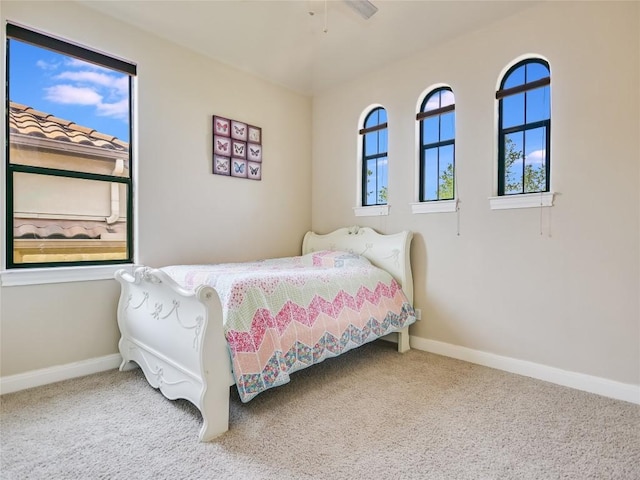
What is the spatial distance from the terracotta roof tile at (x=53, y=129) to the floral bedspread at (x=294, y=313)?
118 cm

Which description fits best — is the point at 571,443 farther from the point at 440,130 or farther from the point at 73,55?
the point at 73,55


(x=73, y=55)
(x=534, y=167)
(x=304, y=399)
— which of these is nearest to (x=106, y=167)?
(x=73, y=55)

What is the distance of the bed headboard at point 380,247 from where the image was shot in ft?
10.6

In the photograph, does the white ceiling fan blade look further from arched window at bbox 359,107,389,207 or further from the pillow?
the pillow

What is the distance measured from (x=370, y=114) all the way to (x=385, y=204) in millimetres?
1013

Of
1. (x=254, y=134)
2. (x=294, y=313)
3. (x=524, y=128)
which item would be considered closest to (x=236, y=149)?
(x=254, y=134)

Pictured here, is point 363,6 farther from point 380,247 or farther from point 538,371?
point 538,371

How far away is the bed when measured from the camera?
5.95 ft

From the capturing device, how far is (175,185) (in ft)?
10.2

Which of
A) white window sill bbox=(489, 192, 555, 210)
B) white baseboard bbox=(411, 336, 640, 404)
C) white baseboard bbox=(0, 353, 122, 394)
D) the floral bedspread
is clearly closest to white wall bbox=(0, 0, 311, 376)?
white baseboard bbox=(0, 353, 122, 394)

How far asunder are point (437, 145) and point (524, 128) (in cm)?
72

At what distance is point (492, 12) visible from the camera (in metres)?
2.71

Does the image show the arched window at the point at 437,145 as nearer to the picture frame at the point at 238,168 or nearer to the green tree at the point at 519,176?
the green tree at the point at 519,176

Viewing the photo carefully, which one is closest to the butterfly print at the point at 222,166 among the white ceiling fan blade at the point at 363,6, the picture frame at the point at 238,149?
the picture frame at the point at 238,149
